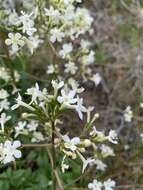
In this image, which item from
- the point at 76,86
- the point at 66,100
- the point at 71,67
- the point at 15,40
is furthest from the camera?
the point at 71,67

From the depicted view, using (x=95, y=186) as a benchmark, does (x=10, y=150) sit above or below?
above

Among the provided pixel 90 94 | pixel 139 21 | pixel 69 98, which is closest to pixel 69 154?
pixel 69 98

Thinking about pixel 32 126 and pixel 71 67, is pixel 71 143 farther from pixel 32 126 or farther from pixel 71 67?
pixel 71 67

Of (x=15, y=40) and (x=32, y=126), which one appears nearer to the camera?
(x=15, y=40)

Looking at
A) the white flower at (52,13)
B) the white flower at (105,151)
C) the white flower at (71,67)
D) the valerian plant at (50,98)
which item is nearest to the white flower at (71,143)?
the valerian plant at (50,98)

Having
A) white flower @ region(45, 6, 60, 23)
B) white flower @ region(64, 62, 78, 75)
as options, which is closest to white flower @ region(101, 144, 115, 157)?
white flower @ region(64, 62, 78, 75)

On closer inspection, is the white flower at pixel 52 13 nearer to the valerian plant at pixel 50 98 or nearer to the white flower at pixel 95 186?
the valerian plant at pixel 50 98

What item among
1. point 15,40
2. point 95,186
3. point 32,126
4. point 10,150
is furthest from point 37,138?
point 10,150

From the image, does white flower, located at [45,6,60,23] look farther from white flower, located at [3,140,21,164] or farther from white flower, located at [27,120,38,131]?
white flower, located at [3,140,21,164]
